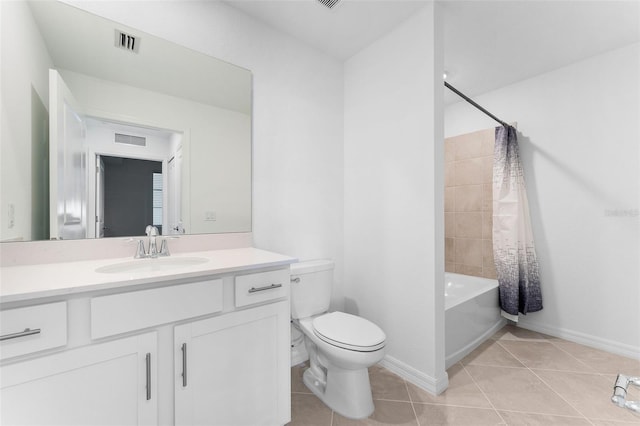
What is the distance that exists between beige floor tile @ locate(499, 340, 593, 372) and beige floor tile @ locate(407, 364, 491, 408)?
2.01ft

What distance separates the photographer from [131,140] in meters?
1.44

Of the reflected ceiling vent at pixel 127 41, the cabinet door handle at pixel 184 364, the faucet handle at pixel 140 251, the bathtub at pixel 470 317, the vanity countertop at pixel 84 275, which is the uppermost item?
the reflected ceiling vent at pixel 127 41

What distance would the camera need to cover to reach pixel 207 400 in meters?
1.11

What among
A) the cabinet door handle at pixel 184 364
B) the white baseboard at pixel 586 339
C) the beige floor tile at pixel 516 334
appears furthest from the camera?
the beige floor tile at pixel 516 334

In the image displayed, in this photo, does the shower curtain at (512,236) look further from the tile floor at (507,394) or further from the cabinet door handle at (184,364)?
the cabinet door handle at (184,364)

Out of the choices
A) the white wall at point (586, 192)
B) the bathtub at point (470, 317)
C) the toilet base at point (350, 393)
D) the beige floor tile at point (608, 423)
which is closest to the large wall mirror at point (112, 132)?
the toilet base at point (350, 393)

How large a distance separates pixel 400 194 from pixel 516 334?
1.88 metres

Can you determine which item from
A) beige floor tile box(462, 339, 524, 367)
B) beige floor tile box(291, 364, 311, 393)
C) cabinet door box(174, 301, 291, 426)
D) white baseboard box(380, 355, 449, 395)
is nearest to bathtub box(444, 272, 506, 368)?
Answer: beige floor tile box(462, 339, 524, 367)

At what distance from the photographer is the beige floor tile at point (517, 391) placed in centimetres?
158

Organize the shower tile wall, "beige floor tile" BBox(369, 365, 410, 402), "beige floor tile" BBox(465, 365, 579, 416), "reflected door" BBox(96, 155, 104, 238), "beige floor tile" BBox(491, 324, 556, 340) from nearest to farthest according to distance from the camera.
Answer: "reflected door" BBox(96, 155, 104, 238)
"beige floor tile" BBox(465, 365, 579, 416)
"beige floor tile" BBox(369, 365, 410, 402)
"beige floor tile" BBox(491, 324, 556, 340)
the shower tile wall

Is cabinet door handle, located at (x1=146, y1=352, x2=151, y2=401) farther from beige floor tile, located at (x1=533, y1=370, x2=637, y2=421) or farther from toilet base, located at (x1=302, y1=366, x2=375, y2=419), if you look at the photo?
beige floor tile, located at (x1=533, y1=370, x2=637, y2=421)

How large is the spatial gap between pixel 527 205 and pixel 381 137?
→ 5.44 ft

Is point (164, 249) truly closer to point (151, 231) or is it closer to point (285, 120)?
point (151, 231)

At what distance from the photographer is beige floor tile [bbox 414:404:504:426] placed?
4.80ft
